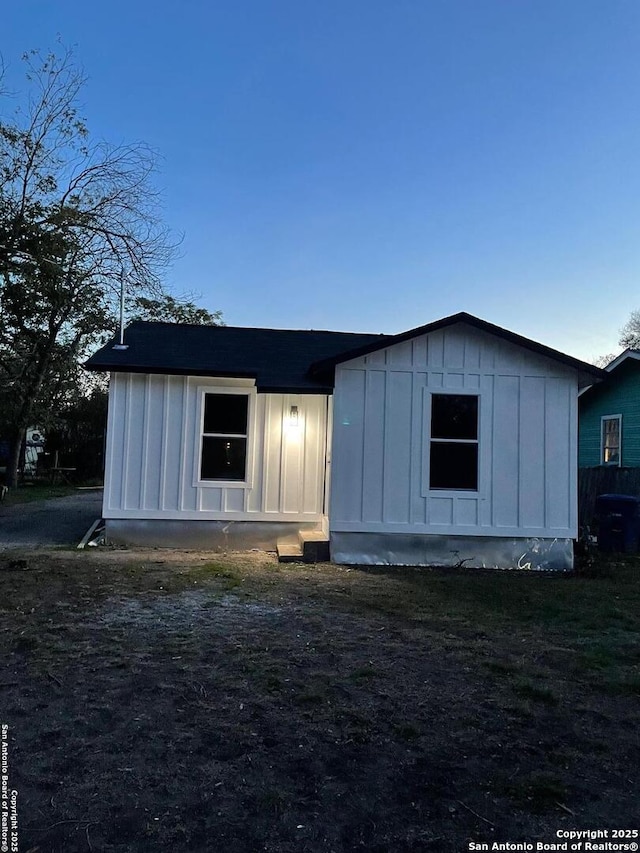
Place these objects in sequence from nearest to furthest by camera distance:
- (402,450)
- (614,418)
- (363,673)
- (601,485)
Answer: (363,673)
(402,450)
(601,485)
(614,418)

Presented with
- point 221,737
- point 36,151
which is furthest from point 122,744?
point 36,151

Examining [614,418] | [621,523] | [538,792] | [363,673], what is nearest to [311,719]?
[363,673]

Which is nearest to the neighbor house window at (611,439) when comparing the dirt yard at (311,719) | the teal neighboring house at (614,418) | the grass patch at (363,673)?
the teal neighboring house at (614,418)

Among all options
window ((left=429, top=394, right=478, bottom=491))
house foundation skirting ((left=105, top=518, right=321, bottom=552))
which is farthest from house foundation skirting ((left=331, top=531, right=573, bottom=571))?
house foundation skirting ((left=105, top=518, right=321, bottom=552))

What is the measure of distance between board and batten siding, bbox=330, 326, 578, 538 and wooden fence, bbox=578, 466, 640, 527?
461cm

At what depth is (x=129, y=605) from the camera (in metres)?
5.95

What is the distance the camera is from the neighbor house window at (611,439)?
1538 centimetres

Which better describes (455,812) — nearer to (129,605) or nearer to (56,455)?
(129,605)

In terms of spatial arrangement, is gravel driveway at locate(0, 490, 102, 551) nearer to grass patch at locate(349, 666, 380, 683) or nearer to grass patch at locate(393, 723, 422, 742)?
grass patch at locate(349, 666, 380, 683)

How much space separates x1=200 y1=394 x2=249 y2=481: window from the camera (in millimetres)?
9719

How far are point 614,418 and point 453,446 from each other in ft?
29.2

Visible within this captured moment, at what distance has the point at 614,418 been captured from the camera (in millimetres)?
15578

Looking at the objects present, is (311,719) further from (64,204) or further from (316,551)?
(64,204)

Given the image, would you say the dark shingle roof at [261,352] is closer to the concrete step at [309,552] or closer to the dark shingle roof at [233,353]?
the dark shingle roof at [233,353]
